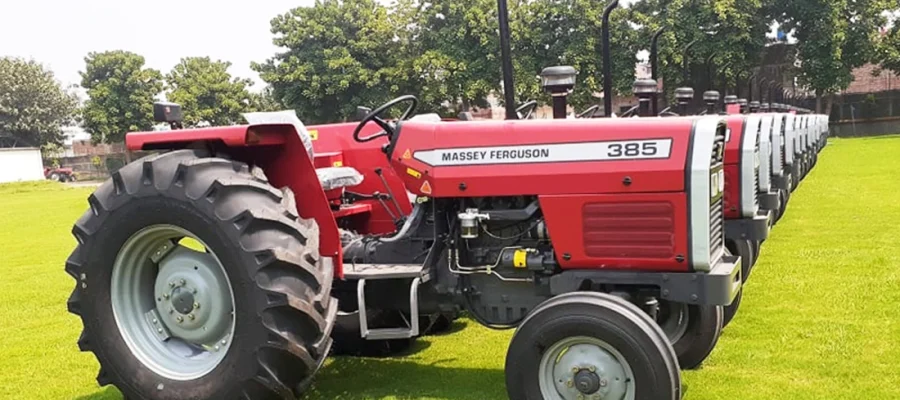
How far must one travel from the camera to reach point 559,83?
149 inches

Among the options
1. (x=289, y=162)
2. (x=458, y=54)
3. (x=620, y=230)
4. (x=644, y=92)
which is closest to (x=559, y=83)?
(x=620, y=230)

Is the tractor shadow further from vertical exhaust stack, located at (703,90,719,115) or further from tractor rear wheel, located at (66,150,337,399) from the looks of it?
vertical exhaust stack, located at (703,90,719,115)

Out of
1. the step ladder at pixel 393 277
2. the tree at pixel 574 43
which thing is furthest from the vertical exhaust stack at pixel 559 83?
the tree at pixel 574 43

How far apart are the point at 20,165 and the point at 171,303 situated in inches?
2007

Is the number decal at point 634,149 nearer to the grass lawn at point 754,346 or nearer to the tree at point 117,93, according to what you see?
the grass lawn at point 754,346

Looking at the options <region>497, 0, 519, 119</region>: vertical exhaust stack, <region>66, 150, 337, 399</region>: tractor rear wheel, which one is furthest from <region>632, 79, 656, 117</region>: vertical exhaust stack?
<region>66, 150, 337, 399</region>: tractor rear wheel

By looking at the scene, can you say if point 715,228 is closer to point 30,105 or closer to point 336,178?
point 336,178

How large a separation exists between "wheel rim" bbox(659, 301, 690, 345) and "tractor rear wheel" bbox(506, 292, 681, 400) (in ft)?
3.53

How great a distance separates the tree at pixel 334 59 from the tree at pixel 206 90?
7.31 metres

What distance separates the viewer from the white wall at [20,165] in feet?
154

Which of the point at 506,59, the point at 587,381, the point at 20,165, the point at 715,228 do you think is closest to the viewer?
the point at 587,381

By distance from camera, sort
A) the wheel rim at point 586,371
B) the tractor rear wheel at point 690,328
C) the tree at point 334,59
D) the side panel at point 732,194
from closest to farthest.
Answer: the wheel rim at point 586,371 → the tractor rear wheel at point 690,328 → the side panel at point 732,194 → the tree at point 334,59

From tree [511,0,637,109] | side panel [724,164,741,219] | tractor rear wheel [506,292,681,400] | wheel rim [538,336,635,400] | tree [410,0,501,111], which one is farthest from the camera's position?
tree [410,0,501,111]

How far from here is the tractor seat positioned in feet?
16.3
